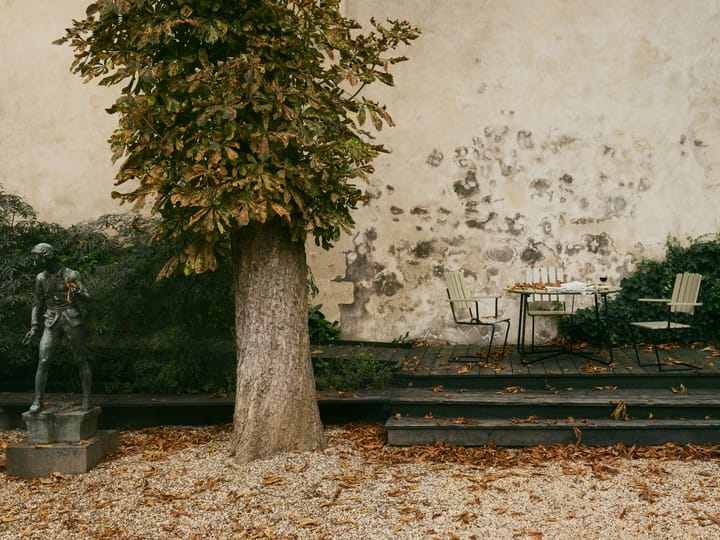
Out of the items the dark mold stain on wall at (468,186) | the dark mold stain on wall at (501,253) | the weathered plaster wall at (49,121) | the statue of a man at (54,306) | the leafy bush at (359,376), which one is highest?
the weathered plaster wall at (49,121)

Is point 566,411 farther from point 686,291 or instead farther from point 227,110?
point 227,110

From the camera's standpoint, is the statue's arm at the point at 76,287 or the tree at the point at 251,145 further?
the statue's arm at the point at 76,287

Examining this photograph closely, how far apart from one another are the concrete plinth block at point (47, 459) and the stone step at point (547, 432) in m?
2.18

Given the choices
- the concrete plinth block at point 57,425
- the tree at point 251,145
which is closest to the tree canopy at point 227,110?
the tree at point 251,145

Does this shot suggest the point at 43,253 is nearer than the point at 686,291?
Yes

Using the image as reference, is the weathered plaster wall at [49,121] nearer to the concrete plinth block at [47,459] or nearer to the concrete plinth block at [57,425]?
the concrete plinth block at [57,425]

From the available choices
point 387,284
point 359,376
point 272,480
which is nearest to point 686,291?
point 359,376

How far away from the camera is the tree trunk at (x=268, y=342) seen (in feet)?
17.8

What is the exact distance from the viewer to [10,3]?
849 cm

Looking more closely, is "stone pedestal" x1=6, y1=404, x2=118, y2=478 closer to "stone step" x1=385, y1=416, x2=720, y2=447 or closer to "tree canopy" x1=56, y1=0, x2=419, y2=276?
"tree canopy" x1=56, y1=0, x2=419, y2=276

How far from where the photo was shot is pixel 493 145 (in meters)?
8.20

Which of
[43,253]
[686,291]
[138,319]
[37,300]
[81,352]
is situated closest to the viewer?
[43,253]

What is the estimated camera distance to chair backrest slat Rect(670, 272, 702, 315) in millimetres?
6309

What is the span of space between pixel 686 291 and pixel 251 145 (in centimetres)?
380
